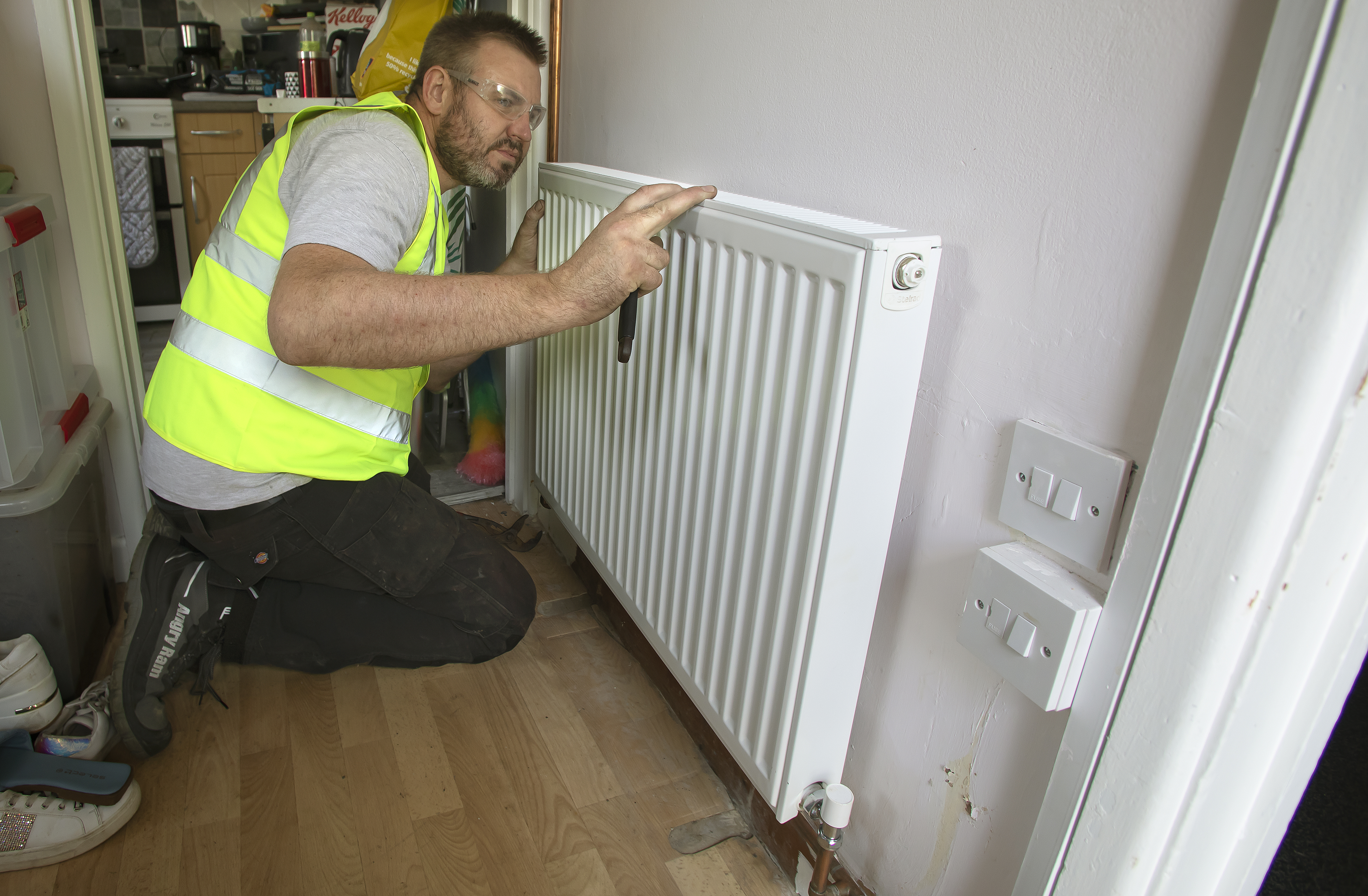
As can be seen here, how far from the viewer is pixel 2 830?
41.7 inches

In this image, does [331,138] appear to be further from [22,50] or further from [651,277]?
[22,50]

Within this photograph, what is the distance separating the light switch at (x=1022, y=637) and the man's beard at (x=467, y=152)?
105 cm

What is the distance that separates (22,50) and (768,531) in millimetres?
1597

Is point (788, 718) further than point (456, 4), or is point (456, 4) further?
point (456, 4)

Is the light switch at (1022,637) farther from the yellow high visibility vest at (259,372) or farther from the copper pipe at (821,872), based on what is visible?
the yellow high visibility vest at (259,372)

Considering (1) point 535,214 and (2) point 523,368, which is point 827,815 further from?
(2) point 523,368

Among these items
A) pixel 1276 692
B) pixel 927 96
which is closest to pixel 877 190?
pixel 927 96

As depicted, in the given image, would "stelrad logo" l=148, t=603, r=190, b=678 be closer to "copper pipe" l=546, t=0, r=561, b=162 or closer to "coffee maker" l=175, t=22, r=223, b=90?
"copper pipe" l=546, t=0, r=561, b=162

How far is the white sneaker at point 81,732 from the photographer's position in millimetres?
1211

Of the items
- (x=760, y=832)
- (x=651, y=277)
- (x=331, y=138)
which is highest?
(x=331, y=138)

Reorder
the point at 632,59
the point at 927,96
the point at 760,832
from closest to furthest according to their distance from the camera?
the point at 927,96 < the point at 760,832 < the point at 632,59

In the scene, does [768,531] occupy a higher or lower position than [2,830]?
higher

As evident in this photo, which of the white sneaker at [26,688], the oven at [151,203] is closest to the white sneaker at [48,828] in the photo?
the white sneaker at [26,688]

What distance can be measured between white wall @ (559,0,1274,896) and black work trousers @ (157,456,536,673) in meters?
0.73
